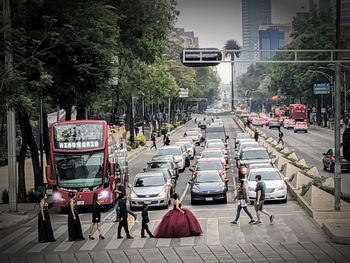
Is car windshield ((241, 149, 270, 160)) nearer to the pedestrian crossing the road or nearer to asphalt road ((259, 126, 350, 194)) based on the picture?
asphalt road ((259, 126, 350, 194))

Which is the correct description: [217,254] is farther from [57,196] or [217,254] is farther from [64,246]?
[57,196]

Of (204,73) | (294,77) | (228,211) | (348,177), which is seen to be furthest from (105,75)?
(204,73)

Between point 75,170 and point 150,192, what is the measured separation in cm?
315

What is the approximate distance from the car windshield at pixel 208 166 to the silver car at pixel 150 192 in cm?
604

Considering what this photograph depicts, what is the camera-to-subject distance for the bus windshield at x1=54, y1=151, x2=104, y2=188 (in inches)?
1110

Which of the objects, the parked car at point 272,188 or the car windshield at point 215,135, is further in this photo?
the car windshield at point 215,135

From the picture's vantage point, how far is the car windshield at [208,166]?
3559 centimetres

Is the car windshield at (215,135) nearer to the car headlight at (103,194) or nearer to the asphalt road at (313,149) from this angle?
the asphalt road at (313,149)

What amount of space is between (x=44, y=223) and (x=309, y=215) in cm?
958

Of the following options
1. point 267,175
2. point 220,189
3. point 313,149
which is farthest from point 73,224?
point 313,149

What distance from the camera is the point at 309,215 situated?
2516 centimetres

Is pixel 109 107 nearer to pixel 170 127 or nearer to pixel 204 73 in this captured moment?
pixel 170 127

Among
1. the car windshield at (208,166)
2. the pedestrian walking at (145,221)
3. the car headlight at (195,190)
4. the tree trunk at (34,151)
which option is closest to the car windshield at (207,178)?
the car headlight at (195,190)

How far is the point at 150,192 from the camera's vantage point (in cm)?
2831
